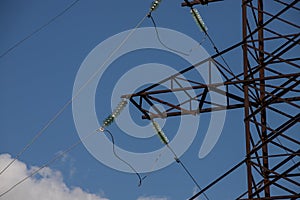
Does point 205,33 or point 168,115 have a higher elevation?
point 205,33

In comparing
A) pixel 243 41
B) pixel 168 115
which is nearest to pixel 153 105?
pixel 168 115

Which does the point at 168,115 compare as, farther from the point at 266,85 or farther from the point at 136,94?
the point at 266,85

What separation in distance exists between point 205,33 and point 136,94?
7.91ft

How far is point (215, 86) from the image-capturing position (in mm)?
10969

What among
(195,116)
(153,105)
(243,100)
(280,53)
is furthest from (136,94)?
(280,53)

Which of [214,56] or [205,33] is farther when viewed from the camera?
[205,33]

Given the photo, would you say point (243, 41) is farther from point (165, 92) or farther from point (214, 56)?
point (165, 92)

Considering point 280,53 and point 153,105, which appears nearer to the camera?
point 280,53

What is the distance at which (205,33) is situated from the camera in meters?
12.6

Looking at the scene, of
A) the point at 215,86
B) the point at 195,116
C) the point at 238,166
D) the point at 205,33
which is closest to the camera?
the point at 238,166

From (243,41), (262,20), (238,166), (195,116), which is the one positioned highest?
(262,20)

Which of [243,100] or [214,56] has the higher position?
[214,56]

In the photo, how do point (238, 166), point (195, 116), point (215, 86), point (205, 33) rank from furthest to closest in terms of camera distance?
point (205, 33)
point (195, 116)
point (215, 86)
point (238, 166)

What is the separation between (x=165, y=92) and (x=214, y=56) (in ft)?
4.56
